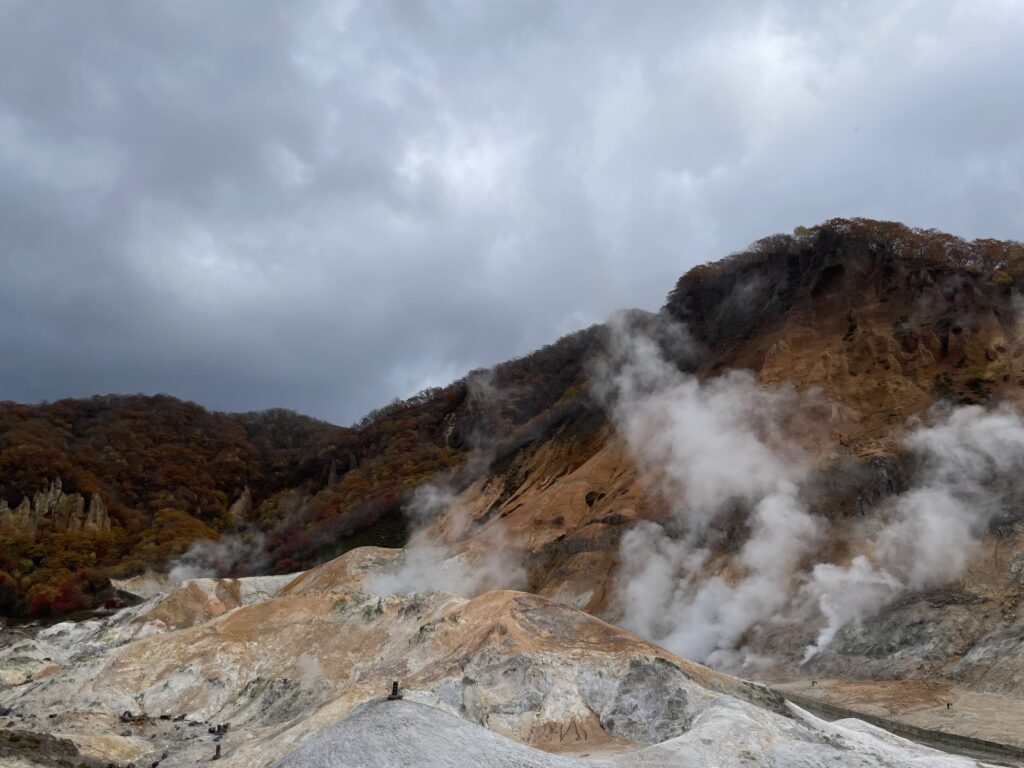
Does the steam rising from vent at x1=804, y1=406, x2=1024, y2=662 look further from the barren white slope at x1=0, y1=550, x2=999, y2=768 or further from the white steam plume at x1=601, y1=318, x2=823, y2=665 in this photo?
the barren white slope at x1=0, y1=550, x2=999, y2=768

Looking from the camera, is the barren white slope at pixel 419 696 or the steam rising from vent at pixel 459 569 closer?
the barren white slope at pixel 419 696

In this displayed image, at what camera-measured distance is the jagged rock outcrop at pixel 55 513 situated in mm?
79562

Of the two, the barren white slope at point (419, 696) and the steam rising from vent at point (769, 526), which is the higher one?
the steam rising from vent at point (769, 526)

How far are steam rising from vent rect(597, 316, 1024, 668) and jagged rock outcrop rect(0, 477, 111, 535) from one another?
6765cm

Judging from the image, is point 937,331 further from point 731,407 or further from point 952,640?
point 952,640

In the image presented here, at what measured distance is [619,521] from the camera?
40.7 meters

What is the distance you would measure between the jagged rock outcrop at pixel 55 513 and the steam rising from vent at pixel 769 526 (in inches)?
2663

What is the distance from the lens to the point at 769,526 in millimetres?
33562

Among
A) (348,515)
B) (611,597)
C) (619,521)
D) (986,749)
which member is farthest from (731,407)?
(348,515)

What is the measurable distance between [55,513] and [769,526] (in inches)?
3163

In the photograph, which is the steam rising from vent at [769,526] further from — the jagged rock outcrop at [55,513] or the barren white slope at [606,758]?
the jagged rock outcrop at [55,513]

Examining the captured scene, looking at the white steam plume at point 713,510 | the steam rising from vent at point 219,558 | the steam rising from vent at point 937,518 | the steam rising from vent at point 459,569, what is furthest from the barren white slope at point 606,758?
the steam rising from vent at point 219,558

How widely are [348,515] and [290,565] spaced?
7.85 meters

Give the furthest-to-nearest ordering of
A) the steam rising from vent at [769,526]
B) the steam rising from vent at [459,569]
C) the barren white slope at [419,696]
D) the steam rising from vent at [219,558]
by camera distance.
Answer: the steam rising from vent at [219,558] → the steam rising from vent at [459,569] → the steam rising from vent at [769,526] → the barren white slope at [419,696]
